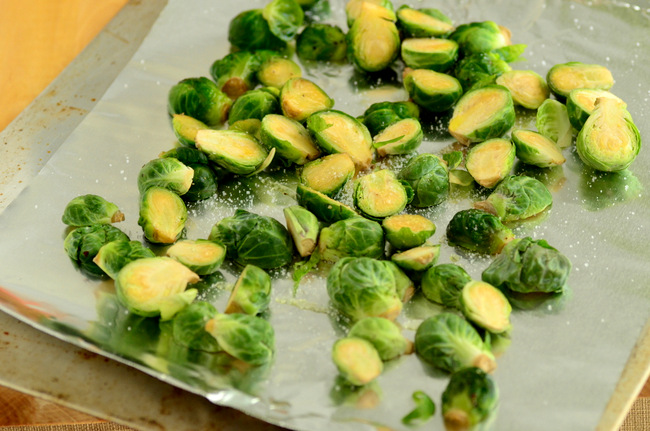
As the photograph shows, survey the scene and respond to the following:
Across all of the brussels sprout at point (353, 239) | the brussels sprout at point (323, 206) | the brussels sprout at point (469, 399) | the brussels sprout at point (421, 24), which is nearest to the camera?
the brussels sprout at point (469, 399)

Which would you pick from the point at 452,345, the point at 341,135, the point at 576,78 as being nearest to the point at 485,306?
the point at 452,345

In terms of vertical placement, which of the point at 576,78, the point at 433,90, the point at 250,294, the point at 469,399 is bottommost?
the point at 250,294

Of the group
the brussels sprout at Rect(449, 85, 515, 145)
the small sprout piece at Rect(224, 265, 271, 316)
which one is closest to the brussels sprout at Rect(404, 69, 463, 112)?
the brussels sprout at Rect(449, 85, 515, 145)

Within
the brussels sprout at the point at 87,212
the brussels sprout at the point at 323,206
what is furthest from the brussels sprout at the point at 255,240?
the brussels sprout at the point at 87,212

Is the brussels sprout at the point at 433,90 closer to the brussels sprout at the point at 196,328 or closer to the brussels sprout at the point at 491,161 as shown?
the brussels sprout at the point at 491,161

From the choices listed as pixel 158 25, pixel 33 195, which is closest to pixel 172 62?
pixel 158 25

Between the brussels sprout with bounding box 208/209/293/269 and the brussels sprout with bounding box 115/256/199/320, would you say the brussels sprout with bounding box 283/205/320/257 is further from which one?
the brussels sprout with bounding box 115/256/199/320

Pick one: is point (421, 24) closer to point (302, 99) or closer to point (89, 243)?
point (302, 99)
